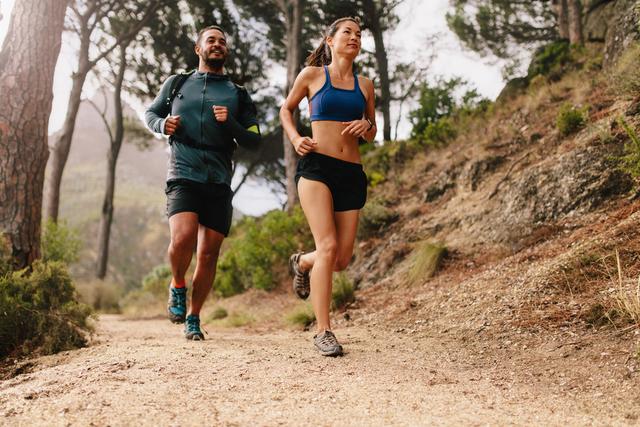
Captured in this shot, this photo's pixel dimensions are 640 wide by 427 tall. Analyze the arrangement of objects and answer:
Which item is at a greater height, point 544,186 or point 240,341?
point 544,186

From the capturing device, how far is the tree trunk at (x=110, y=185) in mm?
14956

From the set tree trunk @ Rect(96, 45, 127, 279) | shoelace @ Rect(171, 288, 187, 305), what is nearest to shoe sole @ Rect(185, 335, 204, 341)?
shoelace @ Rect(171, 288, 187, 305)

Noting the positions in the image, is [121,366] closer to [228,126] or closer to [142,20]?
[228,126]

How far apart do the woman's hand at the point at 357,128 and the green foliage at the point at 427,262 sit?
8.80 ft

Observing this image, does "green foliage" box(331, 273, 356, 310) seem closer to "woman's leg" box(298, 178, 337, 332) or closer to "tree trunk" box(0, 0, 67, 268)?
"woman's leg" box(298, 178, 337, 332)

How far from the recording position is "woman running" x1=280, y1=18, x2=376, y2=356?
3.38 metres

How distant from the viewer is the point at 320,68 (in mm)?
3676

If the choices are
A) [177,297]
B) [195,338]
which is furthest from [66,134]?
[195,338]

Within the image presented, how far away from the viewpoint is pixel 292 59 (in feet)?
37.8

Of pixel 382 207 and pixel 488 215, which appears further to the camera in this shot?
pixel 382 207

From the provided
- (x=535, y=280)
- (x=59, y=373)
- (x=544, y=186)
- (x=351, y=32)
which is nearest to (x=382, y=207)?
(x=544, y=186)

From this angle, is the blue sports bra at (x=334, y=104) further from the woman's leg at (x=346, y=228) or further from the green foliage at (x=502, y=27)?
the green foliage at (x=502, y=27)

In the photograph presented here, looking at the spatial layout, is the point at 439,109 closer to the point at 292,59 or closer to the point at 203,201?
the point at 292,59

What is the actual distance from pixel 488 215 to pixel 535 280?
2312mm
